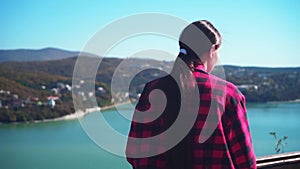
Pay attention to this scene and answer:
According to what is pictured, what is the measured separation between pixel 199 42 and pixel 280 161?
0.94 m

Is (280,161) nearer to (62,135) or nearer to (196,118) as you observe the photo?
(196,118)

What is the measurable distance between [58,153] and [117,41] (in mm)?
11755

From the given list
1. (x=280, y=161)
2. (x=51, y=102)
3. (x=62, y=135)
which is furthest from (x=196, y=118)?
(x=62, y=135)

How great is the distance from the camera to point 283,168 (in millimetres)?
1664

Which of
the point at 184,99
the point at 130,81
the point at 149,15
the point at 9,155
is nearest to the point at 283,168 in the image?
the point at 130,81

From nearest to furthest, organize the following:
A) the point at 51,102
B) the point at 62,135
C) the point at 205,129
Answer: the point at 205,129
the point at 51,102
the point at 62,135

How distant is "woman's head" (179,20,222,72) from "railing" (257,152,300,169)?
77 cm

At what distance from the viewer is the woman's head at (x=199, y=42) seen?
98 cm

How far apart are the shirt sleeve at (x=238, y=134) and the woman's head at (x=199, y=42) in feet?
0.47

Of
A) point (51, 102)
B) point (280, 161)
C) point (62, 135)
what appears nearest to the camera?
point (280, 161)

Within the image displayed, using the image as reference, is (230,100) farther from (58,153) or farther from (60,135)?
(60,135)

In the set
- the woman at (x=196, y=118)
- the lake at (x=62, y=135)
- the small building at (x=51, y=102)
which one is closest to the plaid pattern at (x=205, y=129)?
the woman at (x=196, y=118)

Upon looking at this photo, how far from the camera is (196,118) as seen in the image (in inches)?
37.3

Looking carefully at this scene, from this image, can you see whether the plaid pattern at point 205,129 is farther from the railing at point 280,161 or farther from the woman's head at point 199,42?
the railing at point 280,161
